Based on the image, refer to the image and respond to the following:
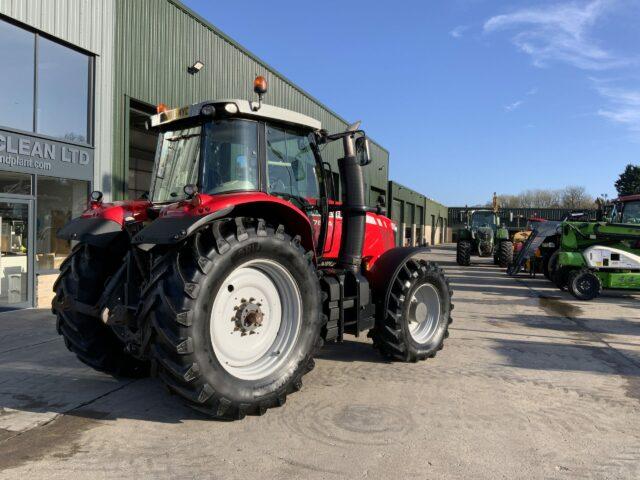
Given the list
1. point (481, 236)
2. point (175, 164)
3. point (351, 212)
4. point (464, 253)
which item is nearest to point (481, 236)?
point (481, 236)

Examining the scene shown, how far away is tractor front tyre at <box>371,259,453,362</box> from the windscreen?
20818mm

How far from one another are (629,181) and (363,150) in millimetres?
68444

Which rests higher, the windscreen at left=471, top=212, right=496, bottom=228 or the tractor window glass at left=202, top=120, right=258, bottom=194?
the windscreen at left=471, top=212, right=496, bottom=228

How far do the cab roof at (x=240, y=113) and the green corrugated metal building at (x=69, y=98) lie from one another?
11.7 ft

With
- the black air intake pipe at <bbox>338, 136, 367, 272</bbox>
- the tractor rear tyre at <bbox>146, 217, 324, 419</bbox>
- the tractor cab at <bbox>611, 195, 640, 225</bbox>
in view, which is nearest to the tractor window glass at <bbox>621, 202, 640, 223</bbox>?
the tractor cab at <bbox>611, 195, 640, 225</bbox>

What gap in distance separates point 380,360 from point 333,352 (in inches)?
23.5

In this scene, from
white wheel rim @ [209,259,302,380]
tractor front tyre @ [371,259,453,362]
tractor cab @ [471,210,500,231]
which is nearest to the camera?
white wheel rim @ [209,259,302,380]

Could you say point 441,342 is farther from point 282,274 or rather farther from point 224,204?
point 224,204

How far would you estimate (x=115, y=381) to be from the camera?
15.4 feet

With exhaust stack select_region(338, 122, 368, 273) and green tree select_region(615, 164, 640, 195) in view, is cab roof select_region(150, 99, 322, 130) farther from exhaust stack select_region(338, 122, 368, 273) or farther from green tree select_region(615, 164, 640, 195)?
green tree select_region(615, 164, 640, 195)

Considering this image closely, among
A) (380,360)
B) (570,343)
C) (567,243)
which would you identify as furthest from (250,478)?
(567,243)

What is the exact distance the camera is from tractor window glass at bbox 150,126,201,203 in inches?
170

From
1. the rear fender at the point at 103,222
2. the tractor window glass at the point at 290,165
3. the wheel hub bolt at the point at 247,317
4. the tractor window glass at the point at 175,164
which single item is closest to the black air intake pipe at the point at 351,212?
the tractor window glass at the point at 290,165

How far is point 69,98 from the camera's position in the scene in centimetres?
920
